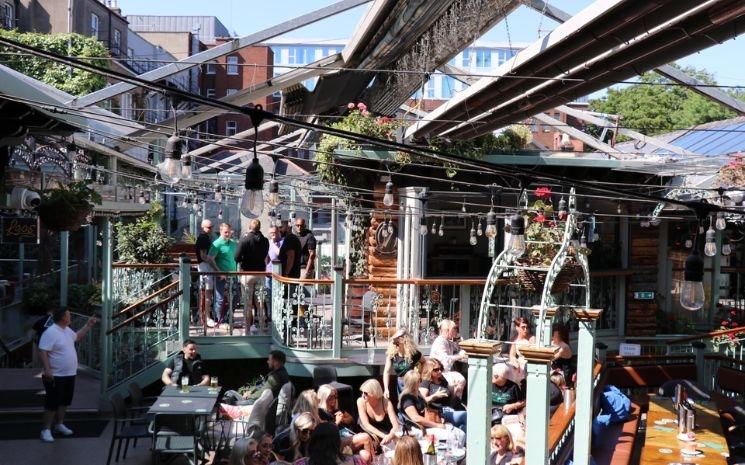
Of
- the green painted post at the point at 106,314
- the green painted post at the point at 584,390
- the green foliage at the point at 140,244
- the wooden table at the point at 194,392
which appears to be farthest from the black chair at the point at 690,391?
the green foliage at the point at 140,244

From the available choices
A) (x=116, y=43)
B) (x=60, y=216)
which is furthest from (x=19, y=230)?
(x=116, y=43)

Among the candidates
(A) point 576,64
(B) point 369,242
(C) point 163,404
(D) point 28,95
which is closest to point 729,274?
(B) point 369,242

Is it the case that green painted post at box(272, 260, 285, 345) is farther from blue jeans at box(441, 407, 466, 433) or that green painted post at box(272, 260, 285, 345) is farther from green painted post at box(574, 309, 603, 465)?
green painted post at box(574, 309, 603, 465)

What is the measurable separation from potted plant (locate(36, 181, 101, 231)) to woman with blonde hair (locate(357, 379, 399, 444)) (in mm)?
3906

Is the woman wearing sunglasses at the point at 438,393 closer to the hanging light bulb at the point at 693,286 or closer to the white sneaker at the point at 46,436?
the hanging light bulb at the point at 693,286

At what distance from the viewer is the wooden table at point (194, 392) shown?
947 cm

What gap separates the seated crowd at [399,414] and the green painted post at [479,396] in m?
0.64

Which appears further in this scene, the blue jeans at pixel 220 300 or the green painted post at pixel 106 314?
the blue jeans at pixel 220 300

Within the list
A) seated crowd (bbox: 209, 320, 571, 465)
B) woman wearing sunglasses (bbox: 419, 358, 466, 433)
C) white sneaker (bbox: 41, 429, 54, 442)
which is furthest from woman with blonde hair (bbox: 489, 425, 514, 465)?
white sneaker (bbox: 41, 429, 54, 442)

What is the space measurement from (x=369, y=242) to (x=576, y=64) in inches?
297

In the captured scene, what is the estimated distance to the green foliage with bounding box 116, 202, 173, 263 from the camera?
62.8ft

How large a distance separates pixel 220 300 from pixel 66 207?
14.5ft

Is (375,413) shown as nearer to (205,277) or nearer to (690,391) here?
(690,391)

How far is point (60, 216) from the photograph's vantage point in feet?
32.7
